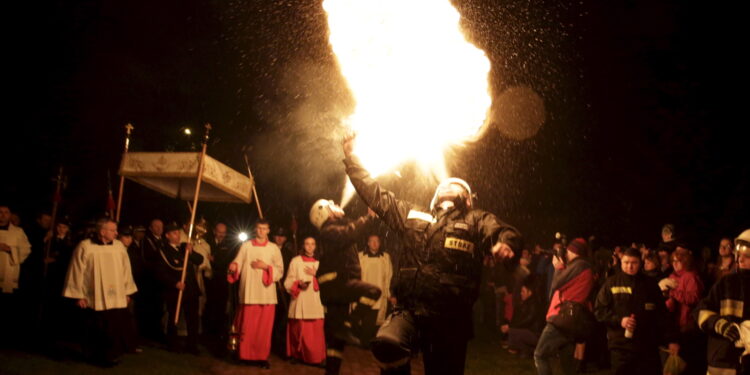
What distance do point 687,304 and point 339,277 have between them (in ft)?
14.4

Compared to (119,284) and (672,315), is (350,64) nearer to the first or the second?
(119,284)

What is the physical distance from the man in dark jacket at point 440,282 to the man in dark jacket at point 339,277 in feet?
5.26

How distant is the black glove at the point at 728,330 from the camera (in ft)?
16.4

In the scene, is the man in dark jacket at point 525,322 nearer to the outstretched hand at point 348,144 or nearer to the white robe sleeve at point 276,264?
the white robe sleeve at point 276,264

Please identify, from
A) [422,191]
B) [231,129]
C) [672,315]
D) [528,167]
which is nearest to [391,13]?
[672,315]

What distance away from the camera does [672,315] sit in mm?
6879

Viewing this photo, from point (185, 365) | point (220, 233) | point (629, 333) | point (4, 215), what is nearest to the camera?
point (629, 333)

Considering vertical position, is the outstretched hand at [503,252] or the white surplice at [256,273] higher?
the outstretched hand at [503,252]

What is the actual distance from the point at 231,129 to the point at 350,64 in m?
13.4

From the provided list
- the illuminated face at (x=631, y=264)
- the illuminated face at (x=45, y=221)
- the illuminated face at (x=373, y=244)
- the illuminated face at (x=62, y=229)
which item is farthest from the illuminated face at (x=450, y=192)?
the illuminated face at (x=62, y=229)

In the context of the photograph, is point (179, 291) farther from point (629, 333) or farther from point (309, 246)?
point (629, 333)

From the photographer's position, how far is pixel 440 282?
178 inches

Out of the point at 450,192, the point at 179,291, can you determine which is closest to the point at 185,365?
the point at 179,291

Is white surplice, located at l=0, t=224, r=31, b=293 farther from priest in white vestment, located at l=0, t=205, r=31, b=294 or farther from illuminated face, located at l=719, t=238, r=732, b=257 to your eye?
illuminated face, located at l=719, t=238, r=732, b=257
